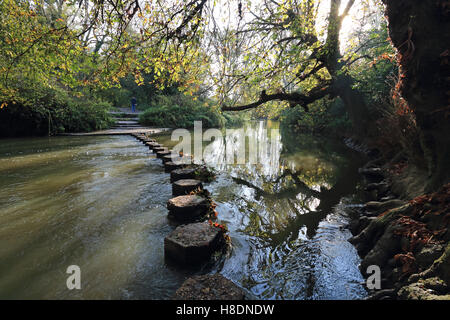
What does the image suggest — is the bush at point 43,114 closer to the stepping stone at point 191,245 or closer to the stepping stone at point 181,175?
the stepping stone at point 181,175

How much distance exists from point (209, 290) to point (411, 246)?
1.98m

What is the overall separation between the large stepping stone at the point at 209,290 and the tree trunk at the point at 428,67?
280 cm

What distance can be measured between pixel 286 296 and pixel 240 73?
233 inches

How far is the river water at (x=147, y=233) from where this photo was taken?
210 cm

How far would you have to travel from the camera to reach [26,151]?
8.49m

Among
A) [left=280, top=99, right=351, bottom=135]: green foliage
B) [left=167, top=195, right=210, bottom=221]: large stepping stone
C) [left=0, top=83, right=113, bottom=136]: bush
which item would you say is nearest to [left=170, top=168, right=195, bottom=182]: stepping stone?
[left=167, top=195, right=210, bottom=221]: large stepping stone

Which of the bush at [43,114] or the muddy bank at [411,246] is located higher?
the bush at [43,114]

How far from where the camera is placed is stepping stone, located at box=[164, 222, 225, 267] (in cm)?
228

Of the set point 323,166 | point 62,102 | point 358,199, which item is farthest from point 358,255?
point 62,102

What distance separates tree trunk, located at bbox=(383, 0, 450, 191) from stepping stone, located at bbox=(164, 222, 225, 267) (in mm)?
2789

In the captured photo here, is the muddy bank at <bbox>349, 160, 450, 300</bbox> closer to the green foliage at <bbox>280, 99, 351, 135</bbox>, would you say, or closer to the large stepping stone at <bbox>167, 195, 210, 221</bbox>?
the large stepping stone at <bbox>167, 195, 210, 221</bbox>

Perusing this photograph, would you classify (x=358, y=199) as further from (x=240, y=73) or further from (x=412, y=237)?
(x=240, y=73)

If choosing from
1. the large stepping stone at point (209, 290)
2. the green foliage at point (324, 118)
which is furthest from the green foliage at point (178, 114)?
the large stepping stone at point (209, 290)

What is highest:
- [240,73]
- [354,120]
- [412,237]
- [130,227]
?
[240,73]
